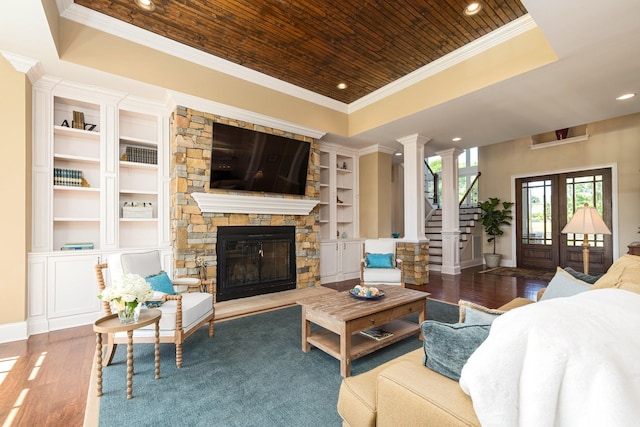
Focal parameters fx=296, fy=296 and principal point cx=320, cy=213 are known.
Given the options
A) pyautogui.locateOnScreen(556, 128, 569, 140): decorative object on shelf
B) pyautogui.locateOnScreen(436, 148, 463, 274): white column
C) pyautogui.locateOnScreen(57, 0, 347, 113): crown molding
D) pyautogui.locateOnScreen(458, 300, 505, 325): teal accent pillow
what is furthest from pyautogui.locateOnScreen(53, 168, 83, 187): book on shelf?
pyautogui.locateOnScreen(556, 128, 569, 140): decorative object on shelf

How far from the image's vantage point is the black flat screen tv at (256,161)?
4.30 m

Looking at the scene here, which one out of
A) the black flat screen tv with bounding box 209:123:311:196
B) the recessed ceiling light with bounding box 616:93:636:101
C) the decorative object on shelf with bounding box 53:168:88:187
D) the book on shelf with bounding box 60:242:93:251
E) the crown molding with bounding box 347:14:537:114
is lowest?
the book on shelf with bounding box 60:242:93:251

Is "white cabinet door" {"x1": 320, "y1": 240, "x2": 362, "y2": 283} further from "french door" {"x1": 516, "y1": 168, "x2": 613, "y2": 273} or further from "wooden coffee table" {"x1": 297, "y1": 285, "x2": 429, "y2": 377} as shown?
"french door" {"x1": 516, "y1": 168, "x2": 613, "y2": 273}

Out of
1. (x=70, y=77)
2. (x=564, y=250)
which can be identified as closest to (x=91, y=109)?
(x=70, y=77)

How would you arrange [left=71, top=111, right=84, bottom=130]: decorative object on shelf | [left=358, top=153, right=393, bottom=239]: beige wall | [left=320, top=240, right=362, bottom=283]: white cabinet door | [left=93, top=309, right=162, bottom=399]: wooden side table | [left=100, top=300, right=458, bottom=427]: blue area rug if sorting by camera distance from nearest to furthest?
[left=100, top=300, right=458, bottom=427]: blue area rug < [left=93, top=309, right=162, bottom=399]: wooden side table < [left=71, top=111, right=84, bottom=130]: decorative object on shelf < [left=320, top=240, right=362, bottom=283]: white cabinet door < [left=358, top=153, right=393, bottom=239]: beige wall

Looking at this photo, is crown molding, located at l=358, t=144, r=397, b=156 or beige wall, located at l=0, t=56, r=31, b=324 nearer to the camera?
beige wall, located at l=0, t=56, r=31, b=324

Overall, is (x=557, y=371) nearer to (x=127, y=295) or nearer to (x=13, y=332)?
(x=127, y=295)

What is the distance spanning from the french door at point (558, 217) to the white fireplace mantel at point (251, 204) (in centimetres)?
563

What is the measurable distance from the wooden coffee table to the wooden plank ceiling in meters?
3.01

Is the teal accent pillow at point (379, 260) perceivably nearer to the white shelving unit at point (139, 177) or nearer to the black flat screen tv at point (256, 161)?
the black flat screen tv at point (256, 161)

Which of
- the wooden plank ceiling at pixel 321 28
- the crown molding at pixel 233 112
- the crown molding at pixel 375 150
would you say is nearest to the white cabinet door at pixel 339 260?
the crown molding at pixel 375 150

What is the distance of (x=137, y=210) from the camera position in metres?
4.09

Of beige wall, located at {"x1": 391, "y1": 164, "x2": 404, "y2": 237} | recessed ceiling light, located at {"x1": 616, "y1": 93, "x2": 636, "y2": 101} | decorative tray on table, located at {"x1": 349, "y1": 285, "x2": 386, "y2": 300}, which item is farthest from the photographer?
beige wall, located at {"x1": 391, "y1": 164, "x2": 404, "y2": 237}

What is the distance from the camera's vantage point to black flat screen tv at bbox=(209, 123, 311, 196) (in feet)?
14.1
